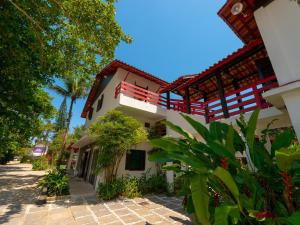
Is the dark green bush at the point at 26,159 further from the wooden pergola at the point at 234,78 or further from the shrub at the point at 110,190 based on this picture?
the wooden pergola at the point at 234,78

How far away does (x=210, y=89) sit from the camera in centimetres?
1160

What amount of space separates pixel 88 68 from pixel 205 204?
892 cm

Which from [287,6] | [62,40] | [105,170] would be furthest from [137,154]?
[287,6]

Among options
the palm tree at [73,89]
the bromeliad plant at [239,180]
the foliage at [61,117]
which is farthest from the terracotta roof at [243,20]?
the foliage at [61,117]

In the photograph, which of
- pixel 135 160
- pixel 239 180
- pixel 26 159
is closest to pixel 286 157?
pixel 239 180

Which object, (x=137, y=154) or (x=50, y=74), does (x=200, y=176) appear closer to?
(x=137, y=154)

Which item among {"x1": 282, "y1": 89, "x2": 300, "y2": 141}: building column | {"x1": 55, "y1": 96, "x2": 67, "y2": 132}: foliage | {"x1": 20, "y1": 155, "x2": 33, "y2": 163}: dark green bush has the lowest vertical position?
{"x1": 282, "y1": 89, "x2": 300, "y2": 141}: building column

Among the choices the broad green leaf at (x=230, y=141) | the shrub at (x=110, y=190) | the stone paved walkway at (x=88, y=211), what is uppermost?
the broad green leaf at (x=230, y=141)

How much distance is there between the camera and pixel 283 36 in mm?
5164

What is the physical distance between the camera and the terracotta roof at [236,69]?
6947 millimetres

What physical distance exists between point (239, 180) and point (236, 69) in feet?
29.0

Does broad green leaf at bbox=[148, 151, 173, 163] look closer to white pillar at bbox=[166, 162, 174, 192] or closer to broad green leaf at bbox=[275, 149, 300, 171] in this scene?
broad green leaf at bbox=[275, 149, 300, 171]

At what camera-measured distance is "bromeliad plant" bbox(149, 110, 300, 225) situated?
2.01 metres

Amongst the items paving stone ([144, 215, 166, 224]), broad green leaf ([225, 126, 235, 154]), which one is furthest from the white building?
paving stone ([144, 215, 166, 224])
